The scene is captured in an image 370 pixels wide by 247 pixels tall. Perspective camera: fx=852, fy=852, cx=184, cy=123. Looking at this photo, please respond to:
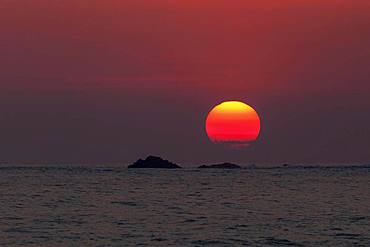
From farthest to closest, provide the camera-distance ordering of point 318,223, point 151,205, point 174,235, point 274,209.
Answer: point 151,205 → point 274,209 → point 318,223 → point 174,235

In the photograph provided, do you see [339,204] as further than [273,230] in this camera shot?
Yes

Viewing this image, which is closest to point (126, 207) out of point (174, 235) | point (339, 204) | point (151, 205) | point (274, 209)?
point (151, 205)

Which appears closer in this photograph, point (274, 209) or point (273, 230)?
point (273, 230)

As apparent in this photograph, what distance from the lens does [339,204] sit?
91500 mm

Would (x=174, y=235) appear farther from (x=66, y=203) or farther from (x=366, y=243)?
(x=66, y=203)

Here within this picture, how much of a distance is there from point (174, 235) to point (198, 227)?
228 inches

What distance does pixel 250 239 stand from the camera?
54.8 meters

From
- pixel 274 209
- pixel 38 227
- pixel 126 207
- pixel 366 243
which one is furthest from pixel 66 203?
pixel 366 243

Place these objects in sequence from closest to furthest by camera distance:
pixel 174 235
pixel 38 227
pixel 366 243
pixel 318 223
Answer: pixel 366 243 → pixel 174 235 → pixel 38 227 → pixel 318 223

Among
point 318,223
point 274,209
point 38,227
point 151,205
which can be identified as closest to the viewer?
point 38,227

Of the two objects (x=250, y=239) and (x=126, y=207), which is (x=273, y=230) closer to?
(x=250, y=239)

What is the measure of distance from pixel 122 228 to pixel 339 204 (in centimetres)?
3599

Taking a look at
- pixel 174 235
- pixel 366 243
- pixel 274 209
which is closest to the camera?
pixel 366 243

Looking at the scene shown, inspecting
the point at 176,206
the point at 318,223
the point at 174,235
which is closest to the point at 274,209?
the point at 176,206
